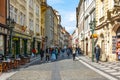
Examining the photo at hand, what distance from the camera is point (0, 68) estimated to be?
701 inches

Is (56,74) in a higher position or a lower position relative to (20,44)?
lower

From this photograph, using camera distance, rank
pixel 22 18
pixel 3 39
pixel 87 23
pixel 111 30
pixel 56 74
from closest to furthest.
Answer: pixel 56 74 → pixel 3 39 → pixel 111 30 → pixel 22 18 → pixel 87 23

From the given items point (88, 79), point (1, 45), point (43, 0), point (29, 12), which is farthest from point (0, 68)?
point (43, 0)

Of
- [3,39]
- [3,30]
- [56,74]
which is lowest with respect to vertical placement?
[56,74]

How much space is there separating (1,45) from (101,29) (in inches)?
460

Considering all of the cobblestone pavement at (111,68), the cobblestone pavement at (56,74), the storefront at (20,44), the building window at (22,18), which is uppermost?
→ the building window at (22,18)

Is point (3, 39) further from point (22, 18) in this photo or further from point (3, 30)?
A: point (22, 18)

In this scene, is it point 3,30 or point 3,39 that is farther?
point 3,39

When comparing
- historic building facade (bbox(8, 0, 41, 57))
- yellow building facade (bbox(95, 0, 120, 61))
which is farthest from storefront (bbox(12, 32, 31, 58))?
yellow building facade (bbox(95, 0, 120, 61))

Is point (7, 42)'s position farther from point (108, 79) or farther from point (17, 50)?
point (108, 79)

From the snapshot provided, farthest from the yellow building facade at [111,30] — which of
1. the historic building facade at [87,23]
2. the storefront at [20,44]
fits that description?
the historic building facade at [87,23]

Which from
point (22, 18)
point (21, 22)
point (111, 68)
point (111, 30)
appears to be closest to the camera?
point (111, 68)

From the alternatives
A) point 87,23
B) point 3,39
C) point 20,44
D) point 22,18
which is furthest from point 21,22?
point 87,23

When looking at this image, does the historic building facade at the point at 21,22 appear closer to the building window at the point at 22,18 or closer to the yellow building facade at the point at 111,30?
the building window at the point at 22,18
